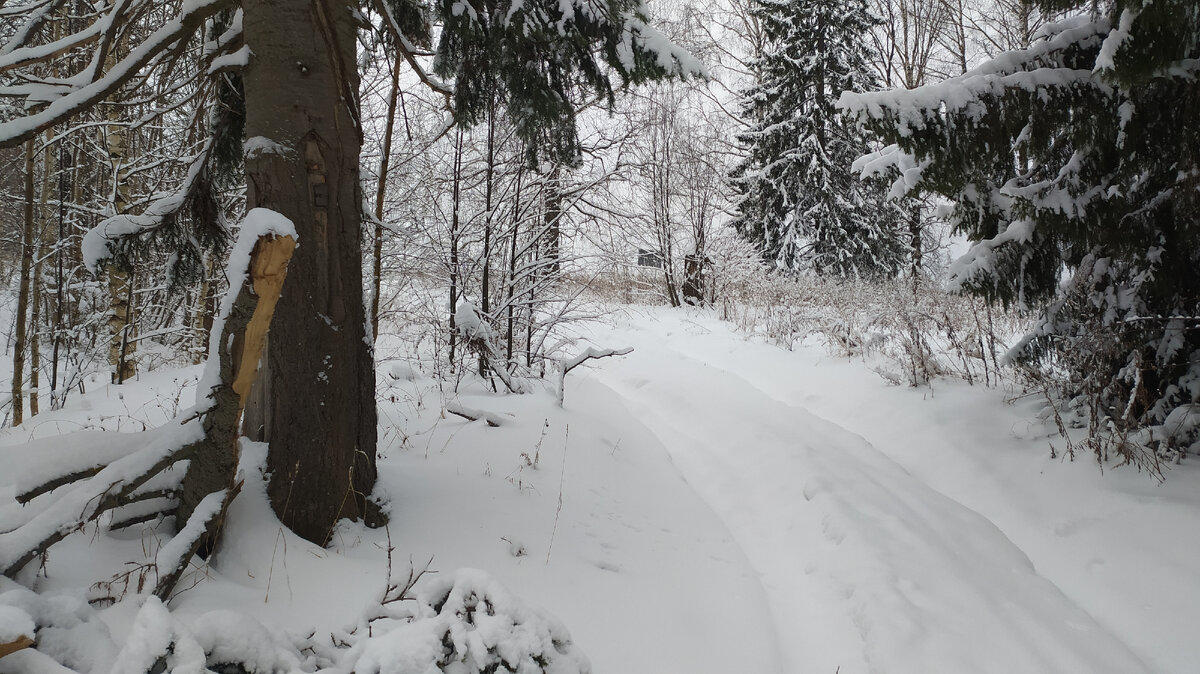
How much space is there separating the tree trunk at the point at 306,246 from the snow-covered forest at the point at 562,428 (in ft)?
0.05

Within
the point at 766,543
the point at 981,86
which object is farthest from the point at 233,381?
the point at 981,86

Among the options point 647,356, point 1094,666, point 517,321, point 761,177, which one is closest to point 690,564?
point 1094,666

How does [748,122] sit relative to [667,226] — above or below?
above

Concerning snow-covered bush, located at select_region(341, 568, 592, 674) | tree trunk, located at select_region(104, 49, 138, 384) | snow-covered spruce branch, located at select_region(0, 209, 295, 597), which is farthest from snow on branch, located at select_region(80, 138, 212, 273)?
tree trunk, located at select_region(104, 49, 138, 384)

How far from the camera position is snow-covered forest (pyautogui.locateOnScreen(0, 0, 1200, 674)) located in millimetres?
1879

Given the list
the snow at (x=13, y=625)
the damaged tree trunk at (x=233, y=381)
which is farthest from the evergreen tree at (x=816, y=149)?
the snow at (x=13, y=625)

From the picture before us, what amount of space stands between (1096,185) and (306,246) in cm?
471

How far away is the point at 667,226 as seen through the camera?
14219mm

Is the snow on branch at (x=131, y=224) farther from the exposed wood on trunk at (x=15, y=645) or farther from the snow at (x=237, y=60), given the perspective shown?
the exposed wood on trunk at (x=15, y=645)

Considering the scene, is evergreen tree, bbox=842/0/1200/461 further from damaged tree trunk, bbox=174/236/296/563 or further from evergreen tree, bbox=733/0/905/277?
evergreen tree, bbox=733/0/905/277

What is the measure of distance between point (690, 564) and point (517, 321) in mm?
3999

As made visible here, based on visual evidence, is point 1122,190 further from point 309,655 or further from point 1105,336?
point 309,655

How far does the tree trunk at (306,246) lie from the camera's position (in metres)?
2.52

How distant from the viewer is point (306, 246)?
100 inches
